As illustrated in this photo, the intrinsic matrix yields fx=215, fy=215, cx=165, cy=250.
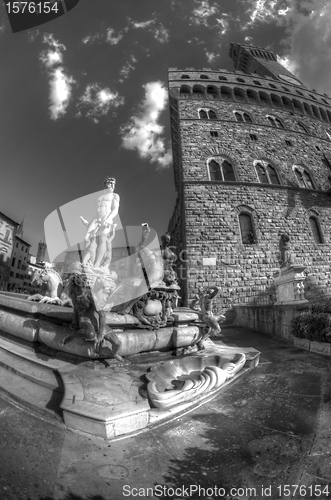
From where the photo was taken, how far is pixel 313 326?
5.32 metres

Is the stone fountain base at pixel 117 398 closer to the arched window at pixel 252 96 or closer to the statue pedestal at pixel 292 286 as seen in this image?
the statue pedestal at pixel 292 286

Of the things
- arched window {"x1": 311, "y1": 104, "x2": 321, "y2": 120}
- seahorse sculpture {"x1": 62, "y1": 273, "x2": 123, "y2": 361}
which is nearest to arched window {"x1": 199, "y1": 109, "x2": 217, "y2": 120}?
arched window {"x1": 311, "y1": 104, "x2": 321, "y2": 120}

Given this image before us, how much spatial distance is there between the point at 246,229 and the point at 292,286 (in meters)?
6.75

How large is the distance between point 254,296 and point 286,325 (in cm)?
551

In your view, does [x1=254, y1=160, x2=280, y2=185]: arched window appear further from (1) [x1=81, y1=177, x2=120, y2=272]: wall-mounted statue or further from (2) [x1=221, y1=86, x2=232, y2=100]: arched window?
(1) [x1=81, y1=177, x2=120, y2=272]: wall-mounted statue

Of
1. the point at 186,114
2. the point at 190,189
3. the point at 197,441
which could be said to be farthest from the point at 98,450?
the point at 186,114

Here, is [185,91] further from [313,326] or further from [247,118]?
[313,326]

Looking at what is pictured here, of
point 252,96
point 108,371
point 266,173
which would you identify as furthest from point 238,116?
point 108,371

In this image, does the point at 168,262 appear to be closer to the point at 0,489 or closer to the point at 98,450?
the point at 98,450

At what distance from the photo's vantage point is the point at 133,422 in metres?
1.97

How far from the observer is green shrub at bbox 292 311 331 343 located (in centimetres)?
500

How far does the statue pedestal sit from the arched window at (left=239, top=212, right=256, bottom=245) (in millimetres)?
5055

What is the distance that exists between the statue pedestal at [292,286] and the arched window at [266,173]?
9379mm

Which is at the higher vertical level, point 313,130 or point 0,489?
point 313,130
